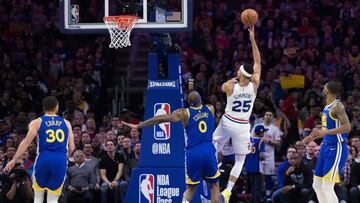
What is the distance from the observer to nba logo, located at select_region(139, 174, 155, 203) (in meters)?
17.6

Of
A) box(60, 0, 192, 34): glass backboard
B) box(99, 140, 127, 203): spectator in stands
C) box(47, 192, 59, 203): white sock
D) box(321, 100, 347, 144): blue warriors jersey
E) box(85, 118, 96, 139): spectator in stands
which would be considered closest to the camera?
box(321, 100, 347, 144): blue warriors jersey

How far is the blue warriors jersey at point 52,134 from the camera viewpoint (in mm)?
15344

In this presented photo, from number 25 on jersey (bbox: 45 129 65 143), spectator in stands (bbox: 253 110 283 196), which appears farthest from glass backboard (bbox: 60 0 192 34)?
spectator in stands (bbox: 253 110 283 196)

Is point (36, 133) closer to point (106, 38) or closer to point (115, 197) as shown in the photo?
point (115, 197)

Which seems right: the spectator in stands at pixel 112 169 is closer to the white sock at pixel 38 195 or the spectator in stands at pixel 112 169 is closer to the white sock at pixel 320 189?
the white sock at pixel 38 195

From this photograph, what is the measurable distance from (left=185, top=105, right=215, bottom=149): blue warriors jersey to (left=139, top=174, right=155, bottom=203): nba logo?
6.10 ft

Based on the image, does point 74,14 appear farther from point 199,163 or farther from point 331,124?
point 331,124

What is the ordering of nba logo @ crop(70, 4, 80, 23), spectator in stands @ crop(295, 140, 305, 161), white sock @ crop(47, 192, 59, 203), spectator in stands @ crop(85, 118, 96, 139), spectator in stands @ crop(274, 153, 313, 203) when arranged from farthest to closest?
1. spectator in stands @ crop(85, 118, 96, 139)
2. spectator in stands @ crop(295, 140, 305, 161)
3. spectator in stands @ crop(274, 153, 313, 203)
4. nba logo @ crop(70, 4, 80, 23)
5. white sock @ crop(47, 192, 59, 203)

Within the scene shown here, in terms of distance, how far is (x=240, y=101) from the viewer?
1638 centimetres

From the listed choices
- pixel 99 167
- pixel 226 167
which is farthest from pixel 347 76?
pixel 99 167

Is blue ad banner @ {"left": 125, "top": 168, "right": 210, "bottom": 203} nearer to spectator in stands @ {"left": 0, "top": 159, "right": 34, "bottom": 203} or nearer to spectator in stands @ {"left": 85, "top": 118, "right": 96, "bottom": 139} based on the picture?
spectator in stands @ {"left": 0, "top": 159, "right": 34, "bottom": 203}

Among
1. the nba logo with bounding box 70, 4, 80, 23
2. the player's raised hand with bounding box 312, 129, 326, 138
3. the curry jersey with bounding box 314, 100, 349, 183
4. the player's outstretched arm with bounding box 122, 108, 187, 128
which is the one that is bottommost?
the curry jersey with bounding box 314, 100, 349, 183

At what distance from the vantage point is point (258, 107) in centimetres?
2150

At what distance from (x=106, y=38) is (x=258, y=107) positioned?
594 cm
